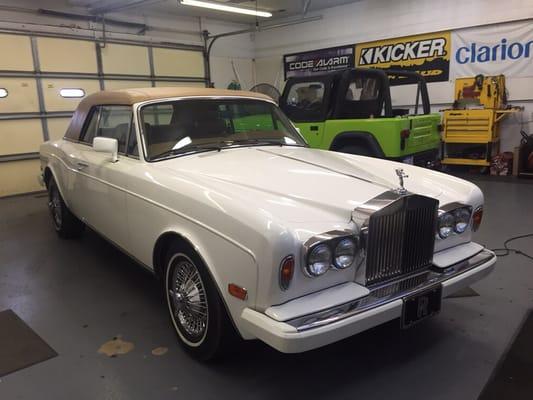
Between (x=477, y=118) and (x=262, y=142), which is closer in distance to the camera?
(x=262, y=142)

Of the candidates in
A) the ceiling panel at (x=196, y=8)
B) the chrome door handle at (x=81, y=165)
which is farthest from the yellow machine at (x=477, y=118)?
the chrome door handle at (x=81, y=165)

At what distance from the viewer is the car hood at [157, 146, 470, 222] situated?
204 centimetres

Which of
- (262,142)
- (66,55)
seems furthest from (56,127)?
(262,142)

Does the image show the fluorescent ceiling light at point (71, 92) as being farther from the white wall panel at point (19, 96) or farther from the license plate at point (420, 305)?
the license plate at point (420, 305)

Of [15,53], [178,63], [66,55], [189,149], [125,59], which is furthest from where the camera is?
[178,63]

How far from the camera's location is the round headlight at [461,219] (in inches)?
96.3

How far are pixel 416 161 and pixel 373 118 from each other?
88 centimetres

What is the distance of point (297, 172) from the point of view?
8.54 feet

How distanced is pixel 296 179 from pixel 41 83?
7.34 m

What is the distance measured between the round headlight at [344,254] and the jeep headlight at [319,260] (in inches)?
1.8

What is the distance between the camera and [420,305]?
2.07 m

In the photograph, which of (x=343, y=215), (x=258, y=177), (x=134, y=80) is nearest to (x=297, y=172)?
(x=258, y=177)

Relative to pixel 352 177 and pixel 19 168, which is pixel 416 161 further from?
pixel 19 168

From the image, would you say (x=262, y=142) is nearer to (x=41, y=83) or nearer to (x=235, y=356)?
(x=235, y=356)
